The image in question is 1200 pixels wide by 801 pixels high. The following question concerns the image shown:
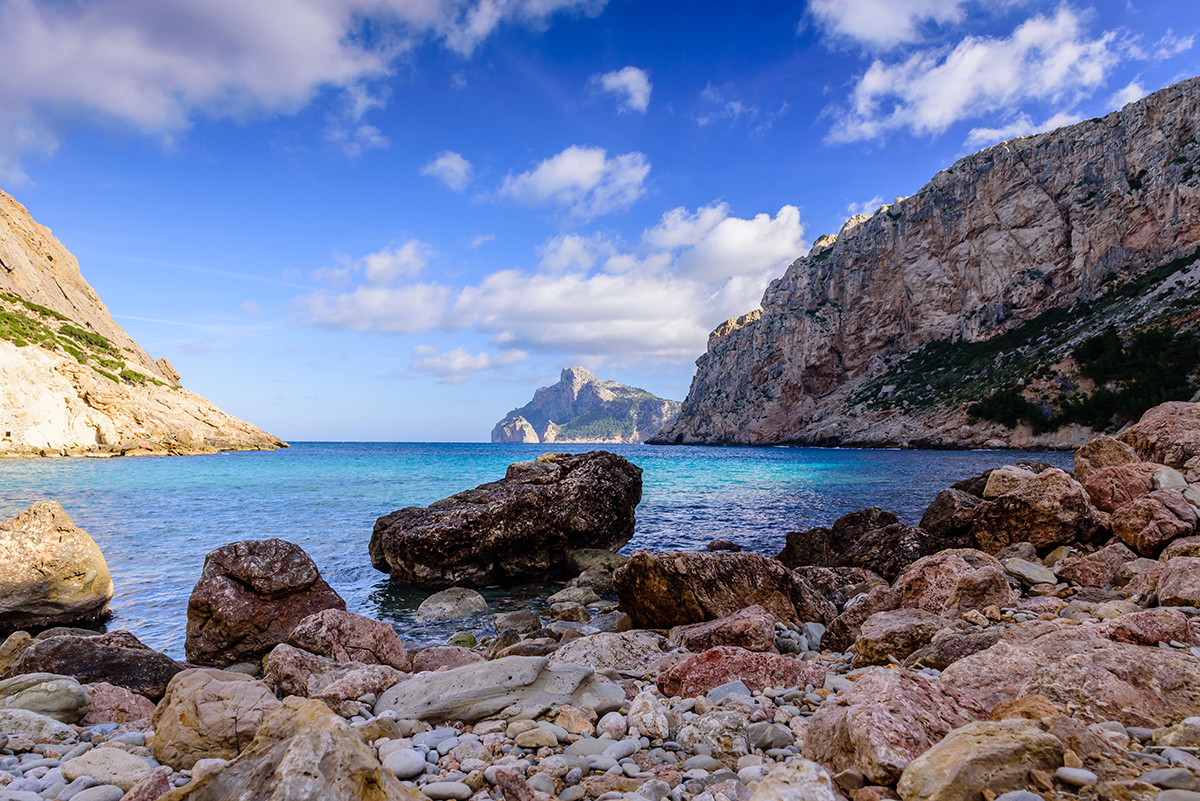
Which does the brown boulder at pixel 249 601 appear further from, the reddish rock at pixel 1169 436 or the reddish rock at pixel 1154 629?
the reddish rock at pixel 1169 436

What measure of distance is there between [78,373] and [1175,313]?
119360 millimetres

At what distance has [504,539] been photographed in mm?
14812

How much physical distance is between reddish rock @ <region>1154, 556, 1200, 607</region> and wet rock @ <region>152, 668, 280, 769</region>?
9.71m

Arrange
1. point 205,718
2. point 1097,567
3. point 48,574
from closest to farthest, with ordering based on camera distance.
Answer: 1. point 205,718
2. point 1097,567
3. point 48,574

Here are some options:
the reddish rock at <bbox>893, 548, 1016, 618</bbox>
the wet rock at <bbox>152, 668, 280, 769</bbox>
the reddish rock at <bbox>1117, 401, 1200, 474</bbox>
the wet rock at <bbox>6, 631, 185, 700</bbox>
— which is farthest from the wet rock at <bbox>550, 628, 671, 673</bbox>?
the reddish rock at <bbox>1117, 401, 1200, 474</bbox>

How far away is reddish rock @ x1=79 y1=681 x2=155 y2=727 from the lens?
5953 millimetres

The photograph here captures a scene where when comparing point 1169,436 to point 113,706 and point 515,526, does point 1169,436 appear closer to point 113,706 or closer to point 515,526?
point 515,526

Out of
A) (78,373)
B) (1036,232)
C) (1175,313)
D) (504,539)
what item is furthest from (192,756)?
(1036,232)

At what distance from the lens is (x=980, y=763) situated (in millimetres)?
2943

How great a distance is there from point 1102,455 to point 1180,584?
471 inches

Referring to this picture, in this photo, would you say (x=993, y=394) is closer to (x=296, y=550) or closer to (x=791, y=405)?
(x=791, y=405)

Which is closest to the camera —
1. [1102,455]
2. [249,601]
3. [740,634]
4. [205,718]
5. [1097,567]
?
[205,718]

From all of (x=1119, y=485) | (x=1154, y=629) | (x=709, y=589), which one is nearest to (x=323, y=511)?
(x=709, y=589)

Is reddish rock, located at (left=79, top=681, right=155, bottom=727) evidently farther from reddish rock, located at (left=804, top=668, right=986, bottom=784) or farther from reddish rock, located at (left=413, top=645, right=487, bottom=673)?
reddish rock, located at (left=804, top=668, right=986, bottom=784)
